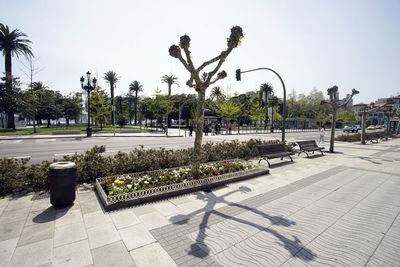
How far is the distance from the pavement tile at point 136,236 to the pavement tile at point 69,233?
2.27ft

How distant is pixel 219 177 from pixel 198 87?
9.72 feet

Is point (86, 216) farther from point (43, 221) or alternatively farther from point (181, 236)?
point (181, 236)

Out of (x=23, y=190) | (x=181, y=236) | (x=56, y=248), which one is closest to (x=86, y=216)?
(x=56, y=248)

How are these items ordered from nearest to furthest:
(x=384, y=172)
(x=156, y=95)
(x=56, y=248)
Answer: (x=56, y=248) < (x=384, y=172) < (x=156, y=95)

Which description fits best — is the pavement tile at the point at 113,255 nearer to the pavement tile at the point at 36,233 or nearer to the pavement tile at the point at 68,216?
the pavement tile at the point at 36,233

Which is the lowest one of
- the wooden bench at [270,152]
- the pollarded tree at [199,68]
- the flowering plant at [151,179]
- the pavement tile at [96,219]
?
the pavement tile at [96,219]

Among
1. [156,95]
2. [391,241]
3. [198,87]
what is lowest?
[391,241]

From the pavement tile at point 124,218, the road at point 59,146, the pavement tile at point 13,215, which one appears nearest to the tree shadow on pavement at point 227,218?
the pavement tile at point 124,218

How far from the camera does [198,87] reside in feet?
20.5

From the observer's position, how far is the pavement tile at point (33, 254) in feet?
9.23

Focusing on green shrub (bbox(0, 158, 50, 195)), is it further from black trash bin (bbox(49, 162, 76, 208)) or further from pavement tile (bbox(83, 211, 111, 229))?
pavement tile (bbox(83, 211, 111, 229))

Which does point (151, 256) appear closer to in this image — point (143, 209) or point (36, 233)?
point (143, 209)

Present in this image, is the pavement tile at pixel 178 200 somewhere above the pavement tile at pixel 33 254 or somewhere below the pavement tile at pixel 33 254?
below

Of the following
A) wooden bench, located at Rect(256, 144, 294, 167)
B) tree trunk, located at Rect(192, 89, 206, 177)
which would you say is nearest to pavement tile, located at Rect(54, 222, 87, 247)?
tree trunk, located at Rect(192, 89, 206, 177)
